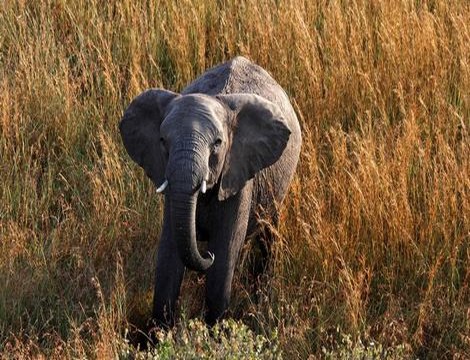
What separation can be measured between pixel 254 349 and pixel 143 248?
47.5 inches

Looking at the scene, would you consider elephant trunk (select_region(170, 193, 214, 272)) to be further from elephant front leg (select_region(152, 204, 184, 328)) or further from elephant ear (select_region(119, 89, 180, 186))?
elephant ear (select_region(119, 89, 180, 186))

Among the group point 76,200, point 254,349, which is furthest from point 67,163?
point 254,349

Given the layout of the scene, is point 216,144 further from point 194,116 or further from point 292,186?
point 292,186

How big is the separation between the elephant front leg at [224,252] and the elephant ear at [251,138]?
6.7 inches

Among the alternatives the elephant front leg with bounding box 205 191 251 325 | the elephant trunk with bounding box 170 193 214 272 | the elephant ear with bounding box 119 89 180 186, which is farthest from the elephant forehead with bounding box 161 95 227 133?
the elephant front leg with bounding box 205 191 251 325

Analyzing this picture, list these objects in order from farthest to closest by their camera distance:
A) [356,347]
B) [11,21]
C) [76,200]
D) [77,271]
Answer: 1. [11,21]
2. [76,200]
3. [77,271]
4. [356,347]

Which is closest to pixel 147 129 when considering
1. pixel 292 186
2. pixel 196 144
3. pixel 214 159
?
pixel 214 159

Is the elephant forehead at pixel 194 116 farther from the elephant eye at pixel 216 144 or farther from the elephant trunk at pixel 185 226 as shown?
the elephant trunk at pixel 185 226

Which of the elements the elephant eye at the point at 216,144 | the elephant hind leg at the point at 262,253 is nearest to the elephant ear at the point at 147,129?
the elephant eye at the point at 216,144

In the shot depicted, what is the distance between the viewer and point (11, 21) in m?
8.44

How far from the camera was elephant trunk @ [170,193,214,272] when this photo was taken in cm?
537

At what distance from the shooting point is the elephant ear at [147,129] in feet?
19.6

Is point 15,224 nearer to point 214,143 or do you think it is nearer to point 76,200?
point 76,200

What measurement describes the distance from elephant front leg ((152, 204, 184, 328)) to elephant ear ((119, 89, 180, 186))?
0.80ft
